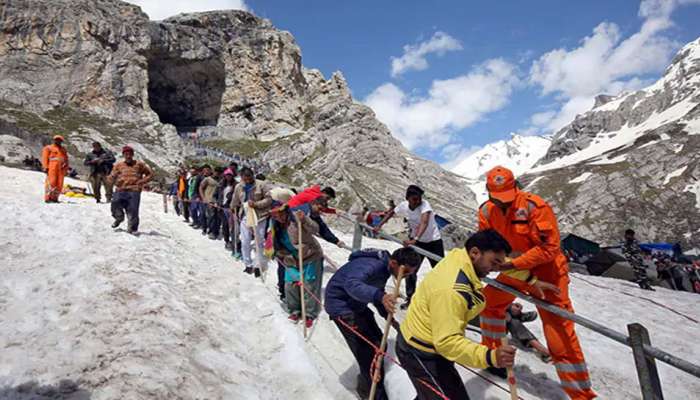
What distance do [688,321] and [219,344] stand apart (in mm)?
9897

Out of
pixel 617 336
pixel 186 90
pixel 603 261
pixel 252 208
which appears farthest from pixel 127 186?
pixel 186 90

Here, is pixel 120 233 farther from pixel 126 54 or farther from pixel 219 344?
pixel 126 54

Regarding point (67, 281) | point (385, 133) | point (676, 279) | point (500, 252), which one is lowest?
point (676, 279)

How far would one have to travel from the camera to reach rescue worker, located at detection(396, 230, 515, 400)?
2.84 metres

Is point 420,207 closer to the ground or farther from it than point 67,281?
farther from it

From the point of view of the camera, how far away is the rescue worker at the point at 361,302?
4.15 meters

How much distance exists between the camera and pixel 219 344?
15.8ft

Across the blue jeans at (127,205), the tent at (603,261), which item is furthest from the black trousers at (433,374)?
the tent at (603,261)

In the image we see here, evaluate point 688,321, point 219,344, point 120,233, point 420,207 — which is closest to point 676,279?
point 688,321

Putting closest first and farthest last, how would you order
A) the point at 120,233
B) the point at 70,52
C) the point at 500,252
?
1. the point at 500,252
2. the point at 120,233
3. the point at 70,52

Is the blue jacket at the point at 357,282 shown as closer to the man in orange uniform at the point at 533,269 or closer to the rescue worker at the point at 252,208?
the man in orange uniform at the point at 533,269

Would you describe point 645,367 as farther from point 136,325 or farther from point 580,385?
point 136,325

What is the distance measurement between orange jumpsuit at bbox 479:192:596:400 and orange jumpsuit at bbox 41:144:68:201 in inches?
511

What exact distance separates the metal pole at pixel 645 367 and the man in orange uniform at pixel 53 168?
14.5m
